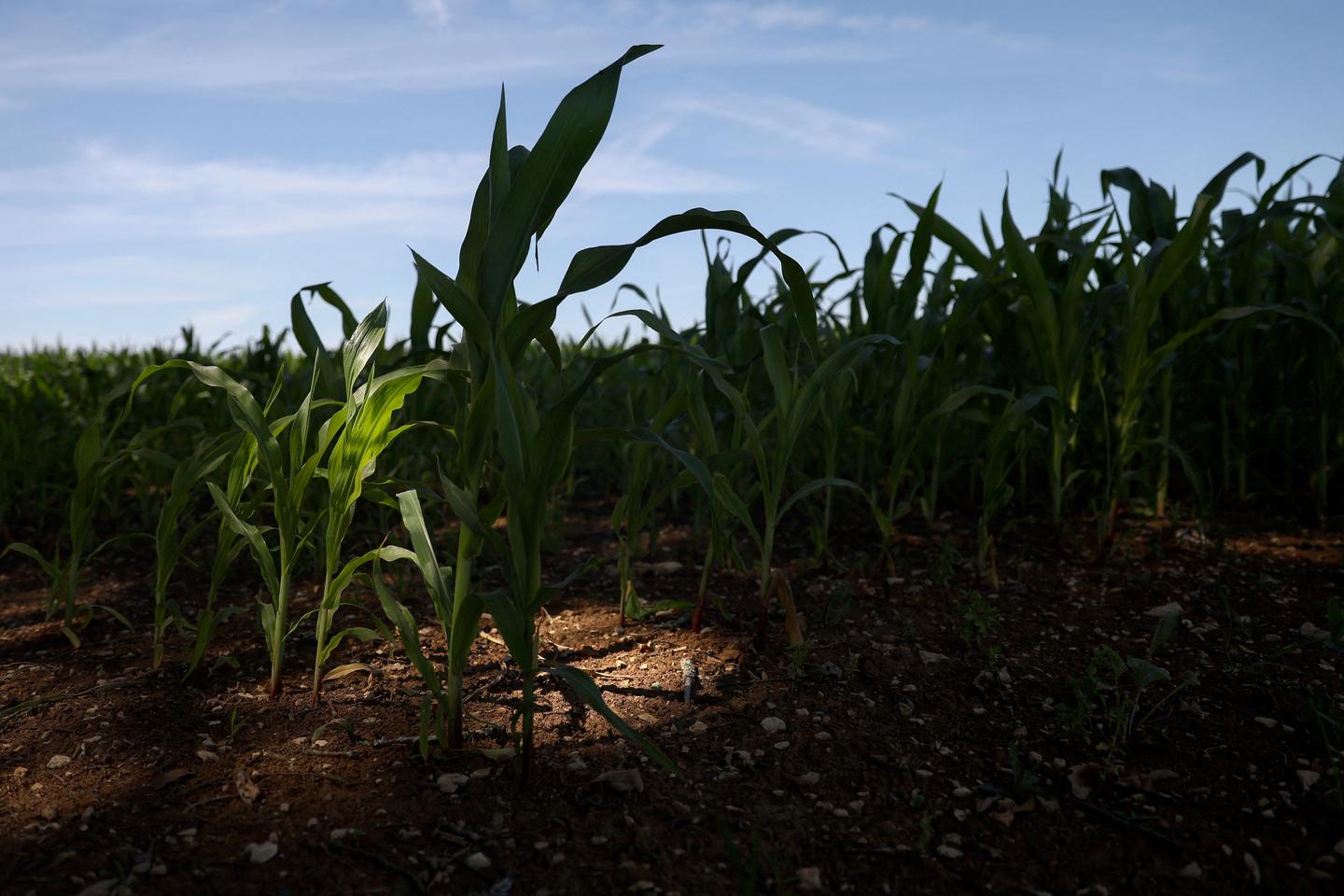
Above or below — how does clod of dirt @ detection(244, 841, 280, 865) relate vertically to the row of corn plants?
below

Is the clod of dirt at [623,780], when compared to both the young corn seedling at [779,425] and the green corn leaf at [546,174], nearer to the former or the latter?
the young corn seedling at [779,425]

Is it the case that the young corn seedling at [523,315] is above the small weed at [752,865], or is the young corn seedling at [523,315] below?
above

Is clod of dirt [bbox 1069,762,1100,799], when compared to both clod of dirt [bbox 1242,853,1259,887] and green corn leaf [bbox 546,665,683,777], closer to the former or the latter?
clod of dirt [bbox 1242,853,1259,887]

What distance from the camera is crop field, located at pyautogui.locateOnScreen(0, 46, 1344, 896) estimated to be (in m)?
1.25

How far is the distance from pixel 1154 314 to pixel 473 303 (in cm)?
178

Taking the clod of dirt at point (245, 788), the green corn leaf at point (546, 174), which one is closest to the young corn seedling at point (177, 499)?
the clod of dirt at point (245, 788)

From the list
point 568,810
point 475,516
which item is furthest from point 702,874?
point 475,516

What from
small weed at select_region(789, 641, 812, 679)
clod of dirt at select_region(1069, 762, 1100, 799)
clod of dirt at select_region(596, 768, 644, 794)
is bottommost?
clod of dirt at select_region(1069, 762, 1100, 799)

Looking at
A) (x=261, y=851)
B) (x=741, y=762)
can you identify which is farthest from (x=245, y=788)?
(x=741, y=762)

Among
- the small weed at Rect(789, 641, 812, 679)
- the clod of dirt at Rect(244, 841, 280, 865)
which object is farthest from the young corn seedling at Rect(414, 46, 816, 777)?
the small weed at Rect(789, 641, 812, 679)

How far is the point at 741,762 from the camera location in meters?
1.46

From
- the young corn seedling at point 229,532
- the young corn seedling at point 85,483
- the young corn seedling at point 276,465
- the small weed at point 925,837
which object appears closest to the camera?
the small weed at point 925,837

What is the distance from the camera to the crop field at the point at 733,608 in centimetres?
125

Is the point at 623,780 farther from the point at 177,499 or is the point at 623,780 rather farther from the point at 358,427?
the point at 177,499
